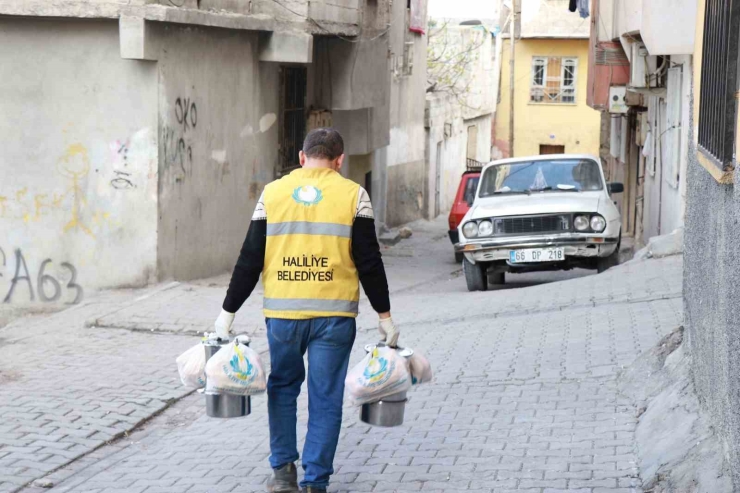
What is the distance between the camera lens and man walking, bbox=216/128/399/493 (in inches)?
194

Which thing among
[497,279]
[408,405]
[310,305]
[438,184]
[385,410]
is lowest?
[438,184]

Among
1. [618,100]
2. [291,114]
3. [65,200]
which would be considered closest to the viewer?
[65,200]

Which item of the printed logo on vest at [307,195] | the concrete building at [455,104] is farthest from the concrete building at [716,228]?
the concrete building at [455,104]

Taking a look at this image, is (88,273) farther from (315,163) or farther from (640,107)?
(640,107)

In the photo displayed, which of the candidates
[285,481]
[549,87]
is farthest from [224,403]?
[549,87]

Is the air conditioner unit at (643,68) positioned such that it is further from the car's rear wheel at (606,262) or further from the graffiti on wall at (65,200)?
the graffiti on wall at (65,200)

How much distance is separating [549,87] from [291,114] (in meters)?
28.2

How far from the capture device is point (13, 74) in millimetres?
11906

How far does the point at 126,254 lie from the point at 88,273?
1.58ft

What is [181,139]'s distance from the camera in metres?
12.6

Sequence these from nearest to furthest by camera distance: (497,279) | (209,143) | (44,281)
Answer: (44,281)
(209,143)
(497,279)

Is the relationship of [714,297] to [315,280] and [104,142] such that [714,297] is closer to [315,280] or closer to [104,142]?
[315,280]

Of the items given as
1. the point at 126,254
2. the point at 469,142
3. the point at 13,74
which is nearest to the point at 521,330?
the point at 126,254

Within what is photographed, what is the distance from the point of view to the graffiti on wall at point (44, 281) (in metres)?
12.1
